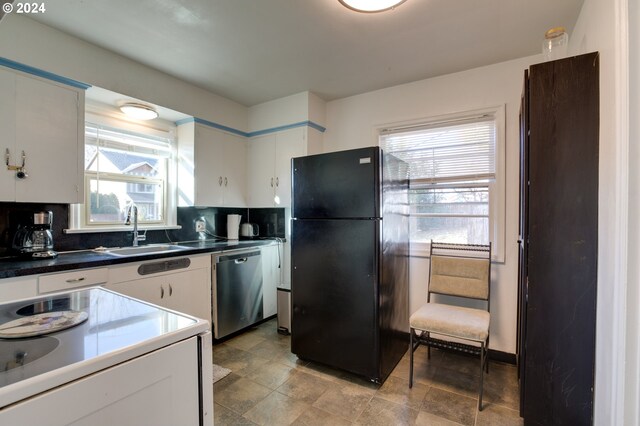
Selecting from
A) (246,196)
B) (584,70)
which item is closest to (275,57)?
(246,196)

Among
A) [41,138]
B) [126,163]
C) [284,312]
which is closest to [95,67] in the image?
[41,138]

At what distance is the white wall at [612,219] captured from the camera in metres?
1.18

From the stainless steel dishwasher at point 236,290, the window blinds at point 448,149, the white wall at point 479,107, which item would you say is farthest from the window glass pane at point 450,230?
the stainless steel dishwasher at point 236,290

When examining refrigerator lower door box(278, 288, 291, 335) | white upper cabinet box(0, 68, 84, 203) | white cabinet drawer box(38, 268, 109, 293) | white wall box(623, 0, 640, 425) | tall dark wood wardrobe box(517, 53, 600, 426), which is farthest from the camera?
refrigerator lower door box(278, 288, 291, 335)

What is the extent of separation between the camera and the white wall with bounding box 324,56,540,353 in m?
2.56

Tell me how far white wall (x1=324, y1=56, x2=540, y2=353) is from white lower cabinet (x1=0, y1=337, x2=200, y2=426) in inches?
96.8

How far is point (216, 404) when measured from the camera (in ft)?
6.61

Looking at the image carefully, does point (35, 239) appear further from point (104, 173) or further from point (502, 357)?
point (502, 357)

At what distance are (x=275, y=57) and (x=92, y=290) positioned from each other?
2127mm

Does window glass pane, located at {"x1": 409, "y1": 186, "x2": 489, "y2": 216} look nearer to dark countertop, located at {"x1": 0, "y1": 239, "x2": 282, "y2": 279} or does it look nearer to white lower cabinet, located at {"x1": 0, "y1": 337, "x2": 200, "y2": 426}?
dark countertop, located at {"x1": 0, "y1": 239, "x2": 282, "y2": 279}

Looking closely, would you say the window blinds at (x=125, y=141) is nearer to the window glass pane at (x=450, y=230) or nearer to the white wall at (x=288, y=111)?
the white wall at (x=288, y=111)

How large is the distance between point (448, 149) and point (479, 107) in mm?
424

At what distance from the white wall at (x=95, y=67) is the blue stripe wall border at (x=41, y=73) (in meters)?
0.03

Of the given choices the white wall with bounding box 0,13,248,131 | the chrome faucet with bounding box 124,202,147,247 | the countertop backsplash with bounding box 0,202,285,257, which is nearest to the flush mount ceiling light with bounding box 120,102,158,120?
the white wall with bounding box 0,13,248,131
